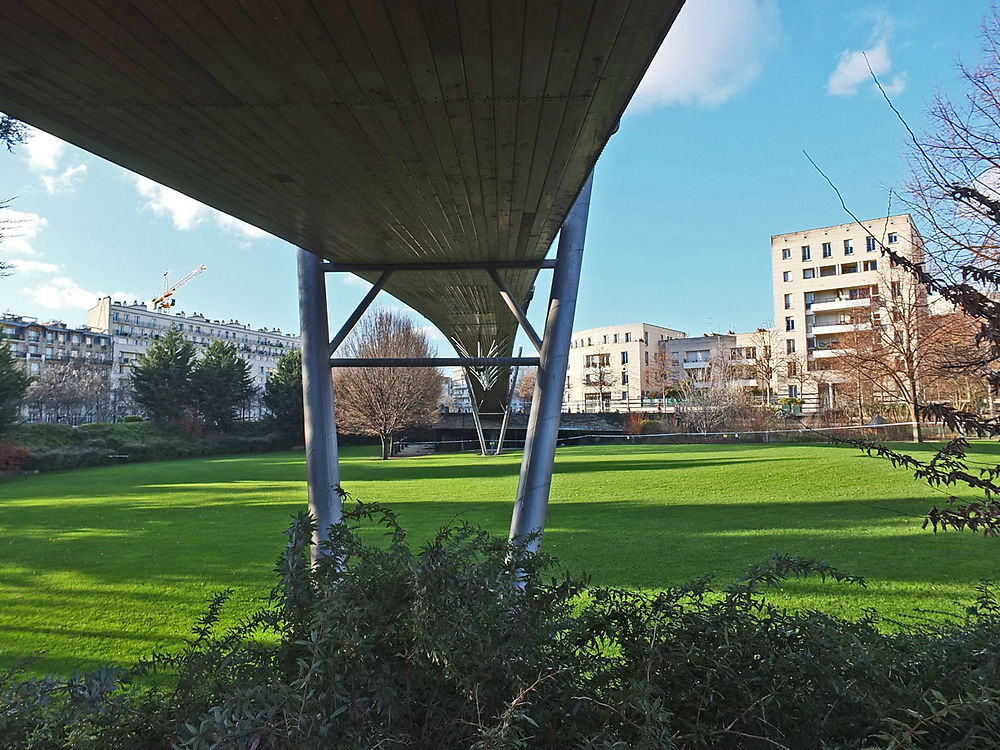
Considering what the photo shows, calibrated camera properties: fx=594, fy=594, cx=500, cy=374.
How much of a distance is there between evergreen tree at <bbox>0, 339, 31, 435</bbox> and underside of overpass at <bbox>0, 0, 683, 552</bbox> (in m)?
30.8

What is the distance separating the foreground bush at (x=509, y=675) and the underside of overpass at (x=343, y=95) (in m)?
0.76

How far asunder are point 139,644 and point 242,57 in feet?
16.8

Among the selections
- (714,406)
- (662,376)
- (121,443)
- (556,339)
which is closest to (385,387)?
(121,443)

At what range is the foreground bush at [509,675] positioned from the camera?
153cm

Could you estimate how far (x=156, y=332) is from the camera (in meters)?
90.2

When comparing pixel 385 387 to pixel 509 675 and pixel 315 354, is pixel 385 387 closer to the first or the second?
pixel 315 354

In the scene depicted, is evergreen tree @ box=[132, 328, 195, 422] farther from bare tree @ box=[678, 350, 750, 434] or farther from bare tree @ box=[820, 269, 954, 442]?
bare tree @ box=[820, 269, 954, 442]

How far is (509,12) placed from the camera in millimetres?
2148

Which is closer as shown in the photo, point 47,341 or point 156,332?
point 47,341

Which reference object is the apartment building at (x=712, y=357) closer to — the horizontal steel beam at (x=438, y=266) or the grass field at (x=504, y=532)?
A: the grass field at (x=504, y=532)

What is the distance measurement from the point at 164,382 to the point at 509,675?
50375 mm

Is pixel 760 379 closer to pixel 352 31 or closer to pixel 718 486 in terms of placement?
pixel 718 486

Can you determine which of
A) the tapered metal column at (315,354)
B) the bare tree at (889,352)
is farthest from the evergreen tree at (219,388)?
the tapered metal column at (315,354)

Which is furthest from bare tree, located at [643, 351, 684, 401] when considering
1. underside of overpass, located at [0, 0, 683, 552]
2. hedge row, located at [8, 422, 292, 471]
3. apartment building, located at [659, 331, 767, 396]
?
underside of overpass, located at [0, 0, 683, 552]
